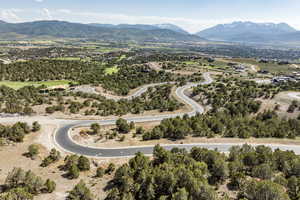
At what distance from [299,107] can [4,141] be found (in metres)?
88.2

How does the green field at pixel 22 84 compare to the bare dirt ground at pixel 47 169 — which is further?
Answer: the green field at pixel 22 84

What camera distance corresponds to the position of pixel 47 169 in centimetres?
3375

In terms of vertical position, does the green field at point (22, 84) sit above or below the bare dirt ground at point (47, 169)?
above

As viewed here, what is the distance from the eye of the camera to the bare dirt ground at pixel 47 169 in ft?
92.6

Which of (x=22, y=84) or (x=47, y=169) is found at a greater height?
(x=22, y=84)

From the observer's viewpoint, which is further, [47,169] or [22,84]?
[22,84]

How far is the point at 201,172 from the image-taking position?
89.0 ft

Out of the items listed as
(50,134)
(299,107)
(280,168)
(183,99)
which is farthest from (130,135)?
(299,107)

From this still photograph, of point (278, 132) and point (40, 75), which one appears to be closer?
point (278, 132)

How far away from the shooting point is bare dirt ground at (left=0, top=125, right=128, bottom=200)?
28.2 meters

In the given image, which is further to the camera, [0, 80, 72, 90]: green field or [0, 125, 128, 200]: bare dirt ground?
[0, 80, 72, 90]: green field

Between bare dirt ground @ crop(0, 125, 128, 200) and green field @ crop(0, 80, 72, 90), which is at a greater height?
green field @ crop(0, 80, 72, 90)

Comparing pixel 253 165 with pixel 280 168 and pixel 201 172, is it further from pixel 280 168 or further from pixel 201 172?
pixel 201 172

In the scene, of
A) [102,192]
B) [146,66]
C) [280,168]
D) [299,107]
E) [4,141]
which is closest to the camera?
[102,192]
